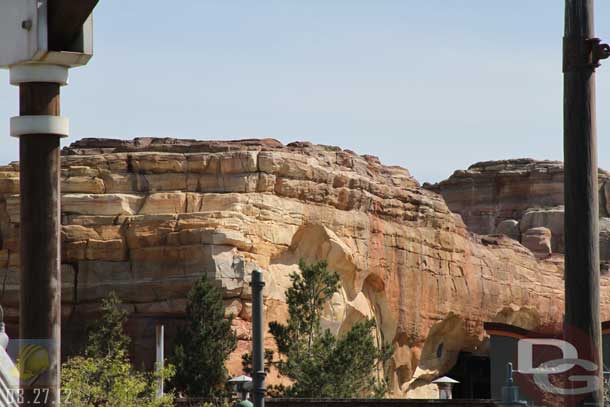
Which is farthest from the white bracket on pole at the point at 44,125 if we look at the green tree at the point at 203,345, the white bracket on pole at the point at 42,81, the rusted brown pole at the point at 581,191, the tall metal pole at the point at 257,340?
the green tree at the point at 203,345

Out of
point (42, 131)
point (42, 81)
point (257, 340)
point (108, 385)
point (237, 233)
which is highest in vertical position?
point (237, 233)

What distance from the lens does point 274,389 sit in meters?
47.3

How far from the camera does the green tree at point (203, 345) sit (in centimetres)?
4641

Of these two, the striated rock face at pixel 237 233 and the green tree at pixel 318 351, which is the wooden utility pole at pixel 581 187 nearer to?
the green tree at pixel 318 351

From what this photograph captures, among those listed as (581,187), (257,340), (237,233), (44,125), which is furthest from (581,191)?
(237,233)

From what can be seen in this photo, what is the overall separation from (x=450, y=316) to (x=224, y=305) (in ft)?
61.2

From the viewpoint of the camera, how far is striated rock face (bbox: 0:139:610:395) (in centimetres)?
5247

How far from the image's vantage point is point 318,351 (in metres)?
46.0

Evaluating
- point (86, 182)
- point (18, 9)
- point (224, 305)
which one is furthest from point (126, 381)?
point (86, 182)

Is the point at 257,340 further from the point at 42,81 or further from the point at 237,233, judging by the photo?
the point at 237,233

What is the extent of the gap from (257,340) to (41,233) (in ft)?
16.7

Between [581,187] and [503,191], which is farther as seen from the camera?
[503,191]

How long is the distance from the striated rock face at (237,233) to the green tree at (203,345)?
94.8 inches

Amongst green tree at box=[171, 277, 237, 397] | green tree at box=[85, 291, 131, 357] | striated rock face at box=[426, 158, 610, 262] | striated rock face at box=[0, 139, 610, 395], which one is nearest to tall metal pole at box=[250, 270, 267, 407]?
green tree at box=[171, 277, 237, 397]
